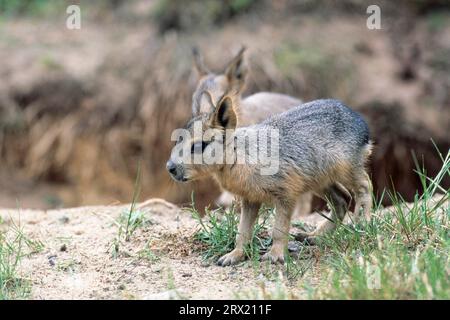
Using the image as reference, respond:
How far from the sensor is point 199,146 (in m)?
5.13

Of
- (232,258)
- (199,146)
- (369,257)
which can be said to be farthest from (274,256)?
(199,146)

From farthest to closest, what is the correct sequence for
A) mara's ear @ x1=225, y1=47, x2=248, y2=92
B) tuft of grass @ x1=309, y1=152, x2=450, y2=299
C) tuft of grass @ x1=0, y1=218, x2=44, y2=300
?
mara's ear @ x1=225, y1=47, x2=248, y2=92 < tuft of grass @ x1=0, y1=218, x2=44, y2=300 < tuft of grass @ x1=309, y1=152, x2=450, y2=299

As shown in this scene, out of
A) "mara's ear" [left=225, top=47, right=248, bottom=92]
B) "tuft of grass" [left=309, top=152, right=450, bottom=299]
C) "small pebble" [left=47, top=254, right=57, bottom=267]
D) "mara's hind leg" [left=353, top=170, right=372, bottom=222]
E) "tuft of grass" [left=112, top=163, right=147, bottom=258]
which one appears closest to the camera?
"tuft of grass" [left=309, top=152, right=450, bottom=299]

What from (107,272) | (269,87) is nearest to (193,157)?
(107,272)

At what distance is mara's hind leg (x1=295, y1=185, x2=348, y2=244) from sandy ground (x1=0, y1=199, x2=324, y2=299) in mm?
650

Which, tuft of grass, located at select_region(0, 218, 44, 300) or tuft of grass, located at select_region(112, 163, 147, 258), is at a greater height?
tuft of grass, located at select_region(112, 163, 147, 258)

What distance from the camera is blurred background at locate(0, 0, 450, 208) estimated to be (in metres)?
10.7

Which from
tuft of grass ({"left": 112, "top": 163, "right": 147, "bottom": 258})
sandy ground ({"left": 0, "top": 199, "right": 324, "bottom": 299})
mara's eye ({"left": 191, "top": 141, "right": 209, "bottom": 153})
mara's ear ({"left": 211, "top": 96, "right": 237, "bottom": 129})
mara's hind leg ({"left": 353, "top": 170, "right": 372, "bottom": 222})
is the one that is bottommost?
sandy ground ({"left": 0, "top": 199, "right": 324, "bottom": 299})

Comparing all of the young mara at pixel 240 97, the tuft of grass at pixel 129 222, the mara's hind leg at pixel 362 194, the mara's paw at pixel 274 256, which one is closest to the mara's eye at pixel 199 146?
the tuft of grass at pixel 129 222

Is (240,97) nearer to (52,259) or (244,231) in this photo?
(244,231)

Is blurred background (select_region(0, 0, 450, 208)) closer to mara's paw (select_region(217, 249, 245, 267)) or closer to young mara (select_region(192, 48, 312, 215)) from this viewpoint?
young mara (select_region(192, 48, 312, 215))

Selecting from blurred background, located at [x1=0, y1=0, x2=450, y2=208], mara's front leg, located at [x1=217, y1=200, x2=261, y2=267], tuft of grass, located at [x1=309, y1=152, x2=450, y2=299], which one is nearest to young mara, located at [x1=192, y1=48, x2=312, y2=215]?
blurred background, located at [x1=0, y1=0, x2=450, y2=208]

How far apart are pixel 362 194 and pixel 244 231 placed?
1.03 metres

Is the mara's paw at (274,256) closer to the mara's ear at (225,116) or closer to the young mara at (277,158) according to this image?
the young mara at (277,158)
